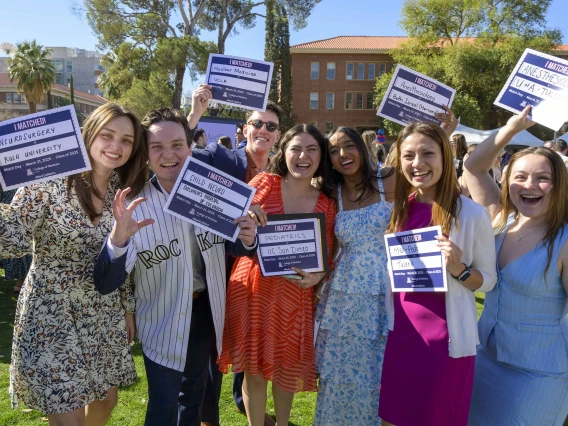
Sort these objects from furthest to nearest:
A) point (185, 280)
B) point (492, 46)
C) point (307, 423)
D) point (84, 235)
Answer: point (492, 46)
point (307, 423)
point (185, 280)
point (84, 235)

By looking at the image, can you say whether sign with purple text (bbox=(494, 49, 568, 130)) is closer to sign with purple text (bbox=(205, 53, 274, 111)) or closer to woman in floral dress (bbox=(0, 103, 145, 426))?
sign with purple text (bbox=(205, 53, 274, 111))

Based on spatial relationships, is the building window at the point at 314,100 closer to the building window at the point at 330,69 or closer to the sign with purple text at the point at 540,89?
the building window at the point at 330,69

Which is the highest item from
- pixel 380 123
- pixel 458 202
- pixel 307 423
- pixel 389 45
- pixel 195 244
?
pixel 389 45

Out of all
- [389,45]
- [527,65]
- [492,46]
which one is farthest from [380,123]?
[527,65]

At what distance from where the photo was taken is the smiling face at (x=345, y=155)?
325 cm

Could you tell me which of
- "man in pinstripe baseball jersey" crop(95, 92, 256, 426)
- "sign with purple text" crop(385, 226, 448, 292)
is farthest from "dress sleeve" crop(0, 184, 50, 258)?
"sign with purple text" crop(385, 226, 448, 292)

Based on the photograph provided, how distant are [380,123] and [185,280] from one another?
1674 inches

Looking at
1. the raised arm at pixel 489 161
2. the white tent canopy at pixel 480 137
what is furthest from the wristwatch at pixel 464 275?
the white tent canopy at pixel 480 137

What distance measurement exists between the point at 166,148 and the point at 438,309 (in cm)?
181

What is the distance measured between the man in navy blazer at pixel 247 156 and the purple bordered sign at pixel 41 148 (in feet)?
4.24

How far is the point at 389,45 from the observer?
45719 millimetres

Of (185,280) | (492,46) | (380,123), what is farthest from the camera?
(380,123)

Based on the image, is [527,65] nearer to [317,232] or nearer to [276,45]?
[317,232]

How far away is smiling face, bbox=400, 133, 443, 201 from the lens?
8.73 feet
